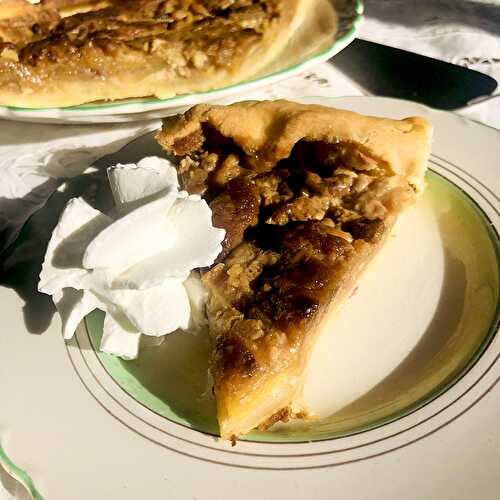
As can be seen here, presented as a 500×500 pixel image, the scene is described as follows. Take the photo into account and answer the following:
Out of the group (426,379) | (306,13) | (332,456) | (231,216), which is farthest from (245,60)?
(332,456)

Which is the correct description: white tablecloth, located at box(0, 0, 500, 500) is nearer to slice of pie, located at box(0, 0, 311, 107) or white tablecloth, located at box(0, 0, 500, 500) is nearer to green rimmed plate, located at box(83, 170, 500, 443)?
slice of pie, located at box(0, 0, 311, 107)

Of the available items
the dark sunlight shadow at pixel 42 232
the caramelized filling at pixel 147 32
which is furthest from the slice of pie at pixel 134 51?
the dark sunlight shadow at pixel 42 232

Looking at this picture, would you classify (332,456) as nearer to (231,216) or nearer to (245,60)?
(231,216)

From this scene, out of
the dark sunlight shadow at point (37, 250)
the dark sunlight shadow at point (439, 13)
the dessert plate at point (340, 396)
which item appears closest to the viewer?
the dessert plate at point (340, 396)

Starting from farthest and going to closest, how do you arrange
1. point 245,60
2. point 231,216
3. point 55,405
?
1. point 245,60
2. point 231,216
3. point 55,405

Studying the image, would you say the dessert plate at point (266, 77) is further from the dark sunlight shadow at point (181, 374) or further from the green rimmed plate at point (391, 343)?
the dark sunlight shadow at point (181, 374)

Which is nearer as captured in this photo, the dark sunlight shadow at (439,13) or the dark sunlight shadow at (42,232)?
the dark sunlight shadow at (42,232)

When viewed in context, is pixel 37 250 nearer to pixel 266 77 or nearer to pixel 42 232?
pixel 42 232

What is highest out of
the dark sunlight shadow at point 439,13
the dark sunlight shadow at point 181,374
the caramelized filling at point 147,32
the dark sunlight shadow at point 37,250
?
the dark sunlight shadow at point 439,13
